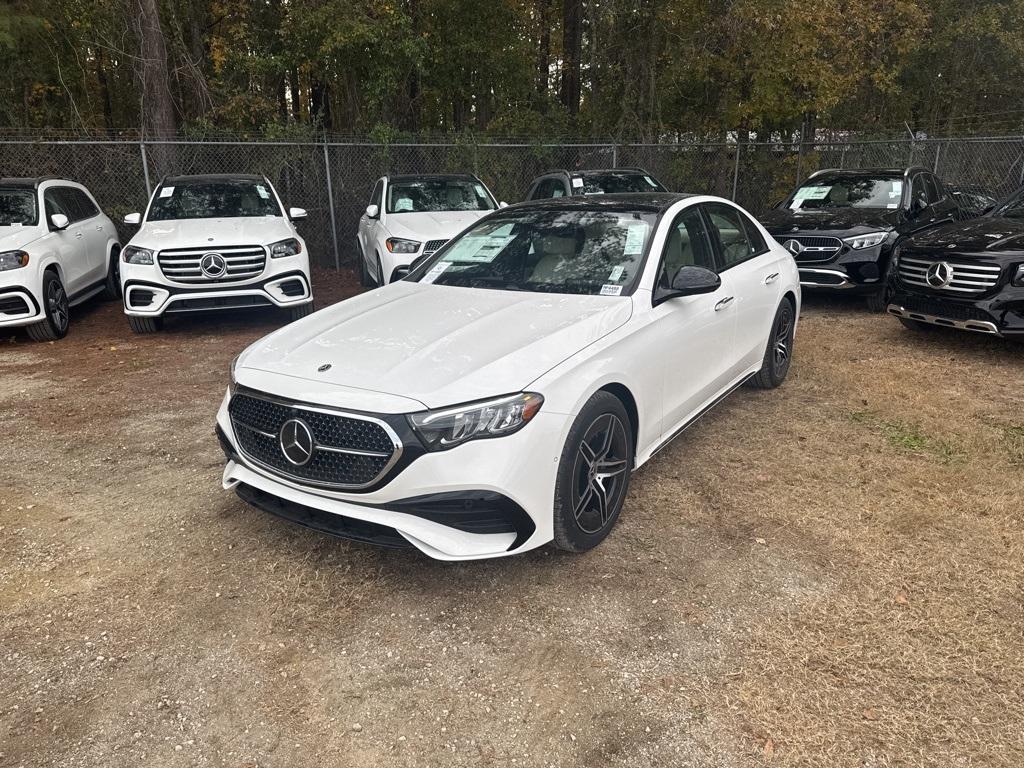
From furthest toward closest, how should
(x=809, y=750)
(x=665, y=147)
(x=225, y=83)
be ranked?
(x=665, y=147), (x=225, y=83), (x=809, y=750)

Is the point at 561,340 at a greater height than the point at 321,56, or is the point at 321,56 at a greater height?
the point at 321,56

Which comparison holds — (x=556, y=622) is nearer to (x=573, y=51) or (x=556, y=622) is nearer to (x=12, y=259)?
(x=12, y=259)

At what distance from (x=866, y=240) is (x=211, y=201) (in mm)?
7835

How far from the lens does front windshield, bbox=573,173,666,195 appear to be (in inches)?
417

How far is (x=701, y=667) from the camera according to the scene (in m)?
2.68

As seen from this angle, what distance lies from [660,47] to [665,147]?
101 inches

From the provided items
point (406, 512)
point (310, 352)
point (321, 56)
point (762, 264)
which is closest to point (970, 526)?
point (762, 264)

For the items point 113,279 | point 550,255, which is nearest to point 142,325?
point 113,279

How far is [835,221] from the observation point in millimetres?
8656

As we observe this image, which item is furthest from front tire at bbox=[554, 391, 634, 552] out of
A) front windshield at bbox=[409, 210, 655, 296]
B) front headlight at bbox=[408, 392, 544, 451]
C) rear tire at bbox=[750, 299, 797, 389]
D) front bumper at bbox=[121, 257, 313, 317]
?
front bumper at bbox=[121, 257, 313, 317]

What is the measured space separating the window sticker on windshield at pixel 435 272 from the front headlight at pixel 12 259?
532cm

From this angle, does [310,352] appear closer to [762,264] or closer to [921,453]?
[762,264]

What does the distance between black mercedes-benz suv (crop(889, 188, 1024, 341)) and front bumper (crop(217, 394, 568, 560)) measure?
17.1 feet

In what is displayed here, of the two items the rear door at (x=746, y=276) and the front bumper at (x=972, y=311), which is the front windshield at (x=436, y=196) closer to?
the rear door at (x=746, y=276)
